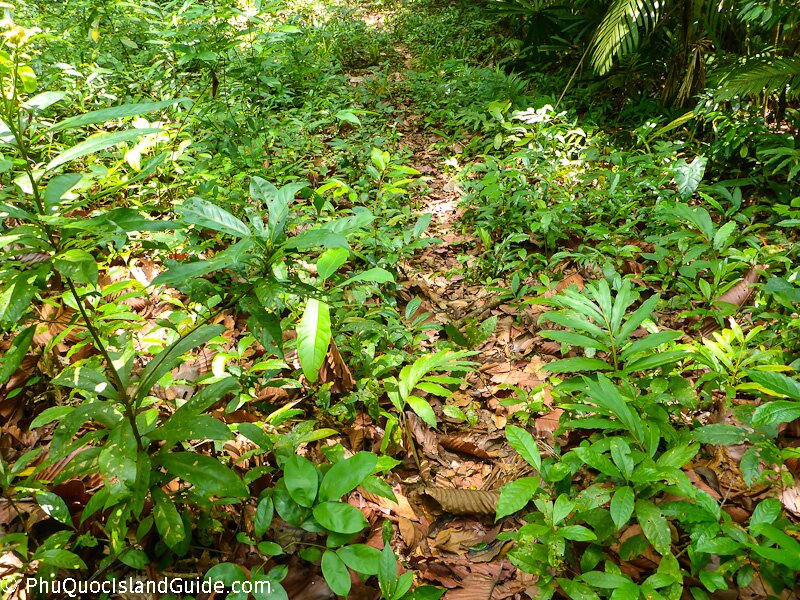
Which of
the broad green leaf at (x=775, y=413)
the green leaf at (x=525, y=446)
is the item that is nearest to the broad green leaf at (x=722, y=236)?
the broad green leaf at (x=775, y=413)

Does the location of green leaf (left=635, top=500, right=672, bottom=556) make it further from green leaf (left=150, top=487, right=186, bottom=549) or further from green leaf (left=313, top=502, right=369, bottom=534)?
green leaf (left=150, top=487, right=186, bottom=549)

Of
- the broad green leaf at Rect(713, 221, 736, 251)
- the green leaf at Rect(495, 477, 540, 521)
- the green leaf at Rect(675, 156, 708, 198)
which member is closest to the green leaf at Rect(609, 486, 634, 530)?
the green leaf at Rect(495, 477, 540, 521)

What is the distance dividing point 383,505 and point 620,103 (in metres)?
4.76

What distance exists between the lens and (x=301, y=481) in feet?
4.77

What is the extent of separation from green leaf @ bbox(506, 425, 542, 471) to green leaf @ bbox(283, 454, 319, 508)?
67 cm

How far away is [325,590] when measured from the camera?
4.79 ft

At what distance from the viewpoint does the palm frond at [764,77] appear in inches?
121

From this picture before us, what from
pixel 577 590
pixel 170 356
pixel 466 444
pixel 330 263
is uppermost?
pixel 330 263

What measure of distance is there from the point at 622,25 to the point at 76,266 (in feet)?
14.0

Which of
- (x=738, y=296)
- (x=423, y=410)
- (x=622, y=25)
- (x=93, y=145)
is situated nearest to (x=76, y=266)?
(x=93, y=145)

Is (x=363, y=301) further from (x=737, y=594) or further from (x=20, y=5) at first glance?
(x=20, y=5)

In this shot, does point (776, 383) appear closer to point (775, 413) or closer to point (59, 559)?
point (775, 413)

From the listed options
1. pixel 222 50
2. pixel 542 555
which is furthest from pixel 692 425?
pixel 222 50

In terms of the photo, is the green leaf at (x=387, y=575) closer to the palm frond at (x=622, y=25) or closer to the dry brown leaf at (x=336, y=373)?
the dry brown leaf at (x=336, y=373)
